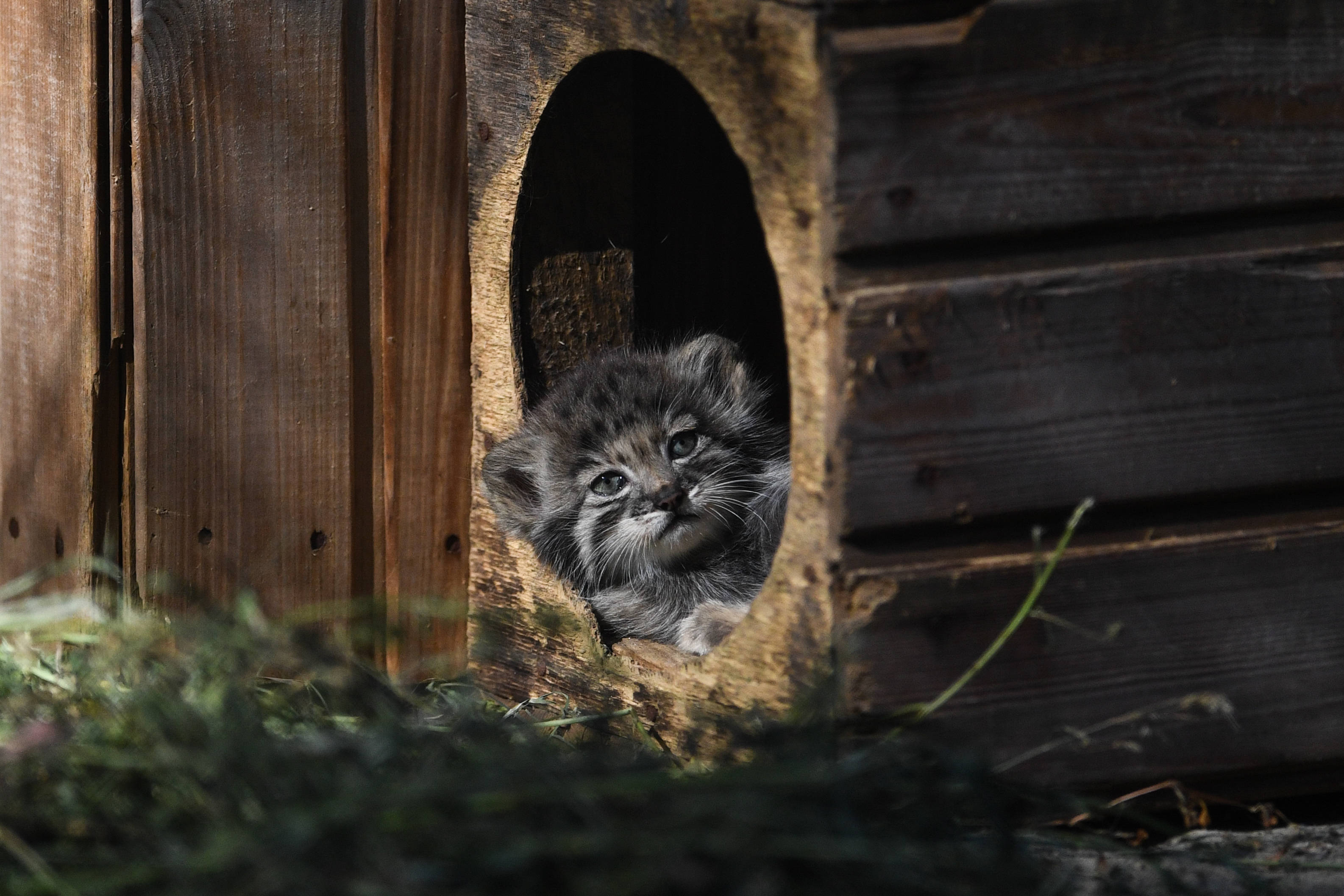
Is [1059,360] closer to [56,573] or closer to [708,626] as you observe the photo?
[708,626]

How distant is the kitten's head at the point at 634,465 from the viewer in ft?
12.2

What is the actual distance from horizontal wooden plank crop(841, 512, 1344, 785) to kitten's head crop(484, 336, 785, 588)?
1248 millimetres

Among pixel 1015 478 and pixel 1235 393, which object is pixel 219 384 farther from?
pixel 1235 393

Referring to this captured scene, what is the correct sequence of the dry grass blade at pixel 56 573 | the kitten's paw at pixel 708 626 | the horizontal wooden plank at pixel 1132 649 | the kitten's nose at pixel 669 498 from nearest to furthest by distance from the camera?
the horizontal wooden plank at pixel 1132 649
the dry grass blade at pixel 56 573
the kitten's paw at pixel 708 626
the kitten's nose at pixel 669 498

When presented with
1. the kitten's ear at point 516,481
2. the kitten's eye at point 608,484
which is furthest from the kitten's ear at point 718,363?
the kitten's ear at point 516,481

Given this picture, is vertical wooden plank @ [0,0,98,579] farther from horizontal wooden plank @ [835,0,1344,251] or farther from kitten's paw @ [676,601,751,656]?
horizontal wooden plank @ [835,0,1344,251]

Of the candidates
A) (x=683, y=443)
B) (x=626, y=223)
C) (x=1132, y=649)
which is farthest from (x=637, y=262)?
(x=1132, y=649)

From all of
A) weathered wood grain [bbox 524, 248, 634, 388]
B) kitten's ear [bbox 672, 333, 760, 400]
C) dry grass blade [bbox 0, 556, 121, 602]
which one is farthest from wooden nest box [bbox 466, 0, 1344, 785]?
dry grass blade [bbox 0, 556, 121, 602]

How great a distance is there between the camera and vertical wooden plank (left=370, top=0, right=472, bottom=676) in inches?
145

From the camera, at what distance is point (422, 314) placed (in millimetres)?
3783

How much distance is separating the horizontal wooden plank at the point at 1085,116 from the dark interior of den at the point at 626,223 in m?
1.14

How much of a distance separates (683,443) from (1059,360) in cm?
151

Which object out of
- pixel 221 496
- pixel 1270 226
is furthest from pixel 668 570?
pixel 1270 226

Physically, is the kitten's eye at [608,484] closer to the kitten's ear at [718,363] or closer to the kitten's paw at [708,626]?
the kitten's ear at [718,363]
